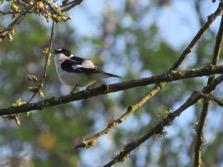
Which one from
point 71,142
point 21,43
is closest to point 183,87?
point 71,142

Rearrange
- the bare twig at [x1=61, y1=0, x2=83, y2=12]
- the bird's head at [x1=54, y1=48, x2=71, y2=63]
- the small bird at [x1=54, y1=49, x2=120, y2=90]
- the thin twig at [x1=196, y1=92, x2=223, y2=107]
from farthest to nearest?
the bird's head at [x1=54, y1=48, x2=71, y2=63] < the small bird at [x1=54, y1=49, x2=120, y2=90] < the bare twig at [x1=61, y1=0, x2=83, y2=12] < the thin twig at [x1=196, y1=92, x2=223, y2=107]

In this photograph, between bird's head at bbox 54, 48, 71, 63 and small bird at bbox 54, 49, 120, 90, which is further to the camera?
bird's head at bbox 54, 48, 71, 63

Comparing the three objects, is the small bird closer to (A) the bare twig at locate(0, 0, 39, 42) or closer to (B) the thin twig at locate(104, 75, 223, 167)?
(B) the thin twig at locate(104, 75, 223, 167)

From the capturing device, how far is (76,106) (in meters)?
23.2

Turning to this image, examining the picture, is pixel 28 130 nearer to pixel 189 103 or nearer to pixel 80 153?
pixel 80 153

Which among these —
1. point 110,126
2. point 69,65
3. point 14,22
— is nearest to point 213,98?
point 110,126

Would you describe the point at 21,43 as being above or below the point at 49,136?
above

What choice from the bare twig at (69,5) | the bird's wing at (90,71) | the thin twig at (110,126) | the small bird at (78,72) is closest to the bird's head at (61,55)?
the small bird at (78,72)

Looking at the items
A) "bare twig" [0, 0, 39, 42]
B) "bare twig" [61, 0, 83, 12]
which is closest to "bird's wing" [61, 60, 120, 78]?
"bare twig" [61, 0, 83, 12]

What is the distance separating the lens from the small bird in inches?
279

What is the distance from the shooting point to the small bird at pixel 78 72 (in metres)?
7.09

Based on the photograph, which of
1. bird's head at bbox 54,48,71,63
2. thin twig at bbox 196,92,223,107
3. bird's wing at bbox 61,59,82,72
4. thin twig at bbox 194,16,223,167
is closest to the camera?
thin twig at bbox 196,92,223,107

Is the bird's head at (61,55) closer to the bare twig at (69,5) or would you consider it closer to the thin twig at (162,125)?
the bare twig at (69,5)

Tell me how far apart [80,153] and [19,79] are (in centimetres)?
266
